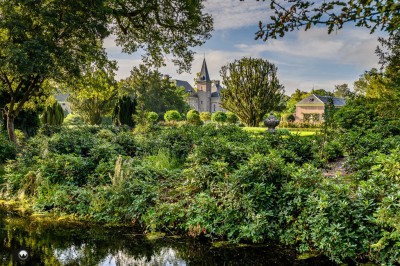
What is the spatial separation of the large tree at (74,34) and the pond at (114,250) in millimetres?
5898

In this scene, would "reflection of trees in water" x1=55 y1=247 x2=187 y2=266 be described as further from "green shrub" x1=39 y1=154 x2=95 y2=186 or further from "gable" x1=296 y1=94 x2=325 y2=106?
"gable" x1=296 y1=94 x2=325 y2=106

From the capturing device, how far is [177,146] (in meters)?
8.59

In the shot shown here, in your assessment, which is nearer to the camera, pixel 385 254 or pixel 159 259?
pixel 385 254

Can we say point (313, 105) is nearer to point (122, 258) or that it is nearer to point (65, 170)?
point (65, 170)

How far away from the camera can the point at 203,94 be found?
6700cm

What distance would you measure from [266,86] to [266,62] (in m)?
2.39

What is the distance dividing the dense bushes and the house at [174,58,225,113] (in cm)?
5789

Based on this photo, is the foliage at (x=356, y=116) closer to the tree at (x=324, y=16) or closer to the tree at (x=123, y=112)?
the tree at (x=324, y=16)

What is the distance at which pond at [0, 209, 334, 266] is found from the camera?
380cm

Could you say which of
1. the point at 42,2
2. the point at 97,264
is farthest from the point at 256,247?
the point at 42,2

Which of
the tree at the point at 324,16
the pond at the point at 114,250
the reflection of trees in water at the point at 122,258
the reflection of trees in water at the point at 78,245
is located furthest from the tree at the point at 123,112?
the tree at the point at 324,16

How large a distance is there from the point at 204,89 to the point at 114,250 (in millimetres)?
62974

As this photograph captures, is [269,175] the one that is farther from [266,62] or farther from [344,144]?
[266,62]

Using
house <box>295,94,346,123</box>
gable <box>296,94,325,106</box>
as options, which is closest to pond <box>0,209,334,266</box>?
house <box>295,94,346,123</box>
